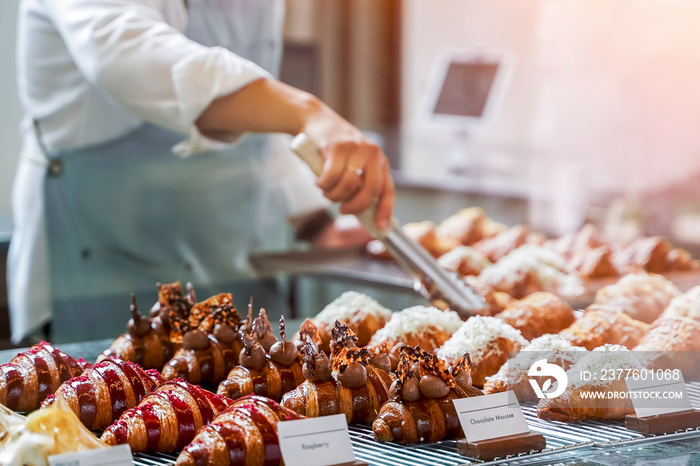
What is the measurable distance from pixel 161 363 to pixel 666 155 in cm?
241

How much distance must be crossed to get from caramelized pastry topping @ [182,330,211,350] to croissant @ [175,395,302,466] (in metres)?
0.44

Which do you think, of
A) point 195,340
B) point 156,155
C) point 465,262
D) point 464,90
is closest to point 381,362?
point 195,340

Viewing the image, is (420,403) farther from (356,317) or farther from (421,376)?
(356,317)

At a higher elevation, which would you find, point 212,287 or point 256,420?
point 256,420

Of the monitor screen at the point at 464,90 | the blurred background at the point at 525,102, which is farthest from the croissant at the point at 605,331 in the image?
the monitor screen at the point at 464,90

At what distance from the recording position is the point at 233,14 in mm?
2533

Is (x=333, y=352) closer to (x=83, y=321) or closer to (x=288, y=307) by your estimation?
(x=83, y=321)

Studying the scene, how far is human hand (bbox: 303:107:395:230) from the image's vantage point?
1.90m

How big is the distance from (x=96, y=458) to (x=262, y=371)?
450 mm

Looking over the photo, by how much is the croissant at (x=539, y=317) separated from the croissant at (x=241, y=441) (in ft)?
2.73

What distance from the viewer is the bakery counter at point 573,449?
1.13 m

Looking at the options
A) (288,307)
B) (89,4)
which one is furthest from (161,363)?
(288,307)

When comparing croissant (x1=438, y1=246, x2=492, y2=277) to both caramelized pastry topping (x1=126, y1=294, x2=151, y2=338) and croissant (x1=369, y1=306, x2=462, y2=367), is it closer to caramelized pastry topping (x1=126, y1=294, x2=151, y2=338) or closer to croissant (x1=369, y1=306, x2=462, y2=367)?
croissant (x1=369, y1=306, x2=462, y2=367)

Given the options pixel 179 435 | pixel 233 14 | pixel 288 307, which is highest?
pixel 233 14
